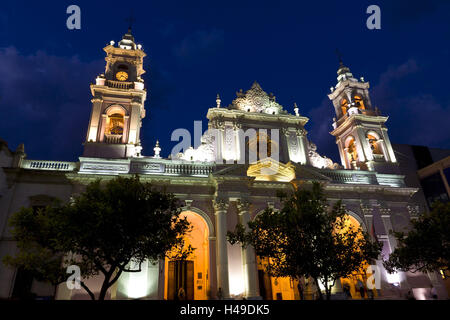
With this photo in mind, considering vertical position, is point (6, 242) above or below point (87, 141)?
below

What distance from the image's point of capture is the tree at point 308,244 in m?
14.2

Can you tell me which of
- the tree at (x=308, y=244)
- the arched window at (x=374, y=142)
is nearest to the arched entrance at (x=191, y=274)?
the tree at (x=308, y=244)

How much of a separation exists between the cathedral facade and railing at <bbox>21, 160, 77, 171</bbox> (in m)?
0.07

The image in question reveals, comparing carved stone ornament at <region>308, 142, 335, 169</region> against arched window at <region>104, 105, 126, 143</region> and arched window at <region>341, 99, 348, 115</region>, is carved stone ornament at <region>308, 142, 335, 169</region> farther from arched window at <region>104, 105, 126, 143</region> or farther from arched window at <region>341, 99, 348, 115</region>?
arched window at <region>104, 105, 126, 143</region>

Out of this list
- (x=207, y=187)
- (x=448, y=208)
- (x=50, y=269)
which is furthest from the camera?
(x=207, y=187)

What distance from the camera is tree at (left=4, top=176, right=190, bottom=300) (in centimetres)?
1298

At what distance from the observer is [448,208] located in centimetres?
1816

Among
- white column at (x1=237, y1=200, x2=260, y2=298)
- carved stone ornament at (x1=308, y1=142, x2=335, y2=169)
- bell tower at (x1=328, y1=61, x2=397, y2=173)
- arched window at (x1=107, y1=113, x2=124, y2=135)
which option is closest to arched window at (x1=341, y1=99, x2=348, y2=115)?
bell tower at (x1=328, y1=61, x2=397, y2=173)

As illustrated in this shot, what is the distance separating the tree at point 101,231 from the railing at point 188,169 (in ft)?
32.8

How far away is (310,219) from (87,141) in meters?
18.9

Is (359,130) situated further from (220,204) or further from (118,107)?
(118,107)
